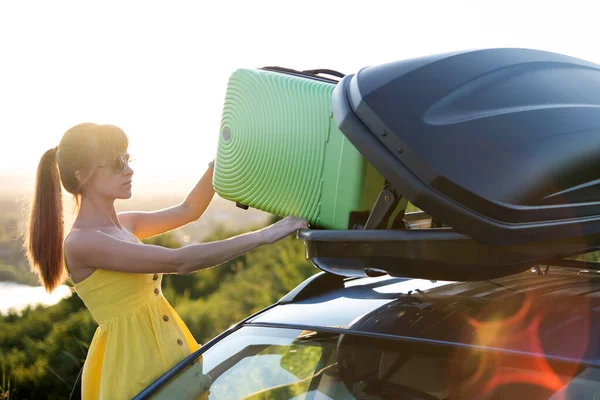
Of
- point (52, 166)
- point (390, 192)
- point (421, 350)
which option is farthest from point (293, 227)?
point (52, 166)

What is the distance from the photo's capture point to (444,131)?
74.2 inches

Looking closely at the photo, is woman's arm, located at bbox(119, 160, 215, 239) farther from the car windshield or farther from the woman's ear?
the car windshield

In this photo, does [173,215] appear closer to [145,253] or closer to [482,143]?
[145,253]

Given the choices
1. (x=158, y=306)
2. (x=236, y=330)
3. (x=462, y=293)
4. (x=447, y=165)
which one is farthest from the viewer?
(x=158, y=306)

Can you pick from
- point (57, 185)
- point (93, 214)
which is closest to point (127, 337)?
point (93, 214)

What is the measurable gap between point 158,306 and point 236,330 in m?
0.35

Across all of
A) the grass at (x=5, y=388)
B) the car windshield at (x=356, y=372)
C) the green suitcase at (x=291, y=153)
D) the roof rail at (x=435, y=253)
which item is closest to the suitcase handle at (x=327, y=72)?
the green suitcase at (x=291, y=153)

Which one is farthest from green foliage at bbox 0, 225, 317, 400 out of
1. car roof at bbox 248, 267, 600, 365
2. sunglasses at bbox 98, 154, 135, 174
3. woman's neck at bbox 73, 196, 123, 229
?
car roof at bbox 248, 267, 600, 365

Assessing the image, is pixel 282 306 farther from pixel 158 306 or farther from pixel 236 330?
pixel 158 306

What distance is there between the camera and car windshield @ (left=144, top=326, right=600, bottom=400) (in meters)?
1.90

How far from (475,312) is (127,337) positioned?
1181 mm

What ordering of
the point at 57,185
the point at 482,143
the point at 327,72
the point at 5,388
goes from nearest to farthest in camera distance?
the point at 482,143, the point at 327,72, the point at 57,185, the point at 5,388

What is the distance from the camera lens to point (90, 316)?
6.04m

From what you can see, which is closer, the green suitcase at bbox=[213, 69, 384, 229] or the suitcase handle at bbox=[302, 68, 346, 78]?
the green suitcase at bbox=[213, 69, 384, 229]
